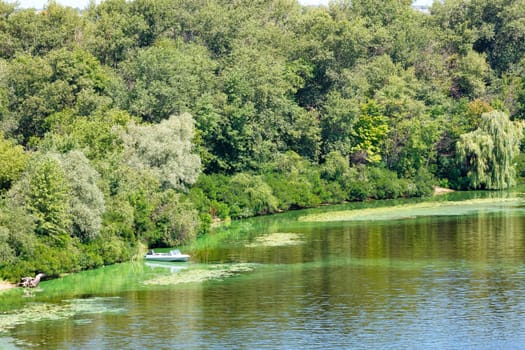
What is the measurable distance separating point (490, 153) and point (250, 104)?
79.0 feet

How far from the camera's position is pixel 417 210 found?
283 ft

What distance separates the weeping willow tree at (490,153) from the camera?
98.5m

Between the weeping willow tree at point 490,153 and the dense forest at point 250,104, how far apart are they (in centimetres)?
17

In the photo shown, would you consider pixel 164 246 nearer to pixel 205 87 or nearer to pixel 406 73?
pixel 205 87

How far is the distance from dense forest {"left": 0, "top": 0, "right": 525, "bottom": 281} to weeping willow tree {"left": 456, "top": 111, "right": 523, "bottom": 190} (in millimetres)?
175

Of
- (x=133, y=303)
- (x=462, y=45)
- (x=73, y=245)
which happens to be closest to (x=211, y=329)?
(x=133, y=303)

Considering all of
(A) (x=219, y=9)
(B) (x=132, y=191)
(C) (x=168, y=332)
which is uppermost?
(A) (x=219, y=9)

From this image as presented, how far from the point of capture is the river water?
44.2m

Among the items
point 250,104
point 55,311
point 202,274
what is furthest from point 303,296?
point 250,104

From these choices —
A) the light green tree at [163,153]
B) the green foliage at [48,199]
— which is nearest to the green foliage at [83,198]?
the green foliage at [48,199]

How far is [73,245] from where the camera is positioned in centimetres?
6000

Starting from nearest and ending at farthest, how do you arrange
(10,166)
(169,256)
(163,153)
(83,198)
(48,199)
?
(48,199) → (83,198) → (169,256) → (10,166) → (163,153)

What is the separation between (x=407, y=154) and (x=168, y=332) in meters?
60.0

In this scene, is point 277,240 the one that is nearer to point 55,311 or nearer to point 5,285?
point 5,285
